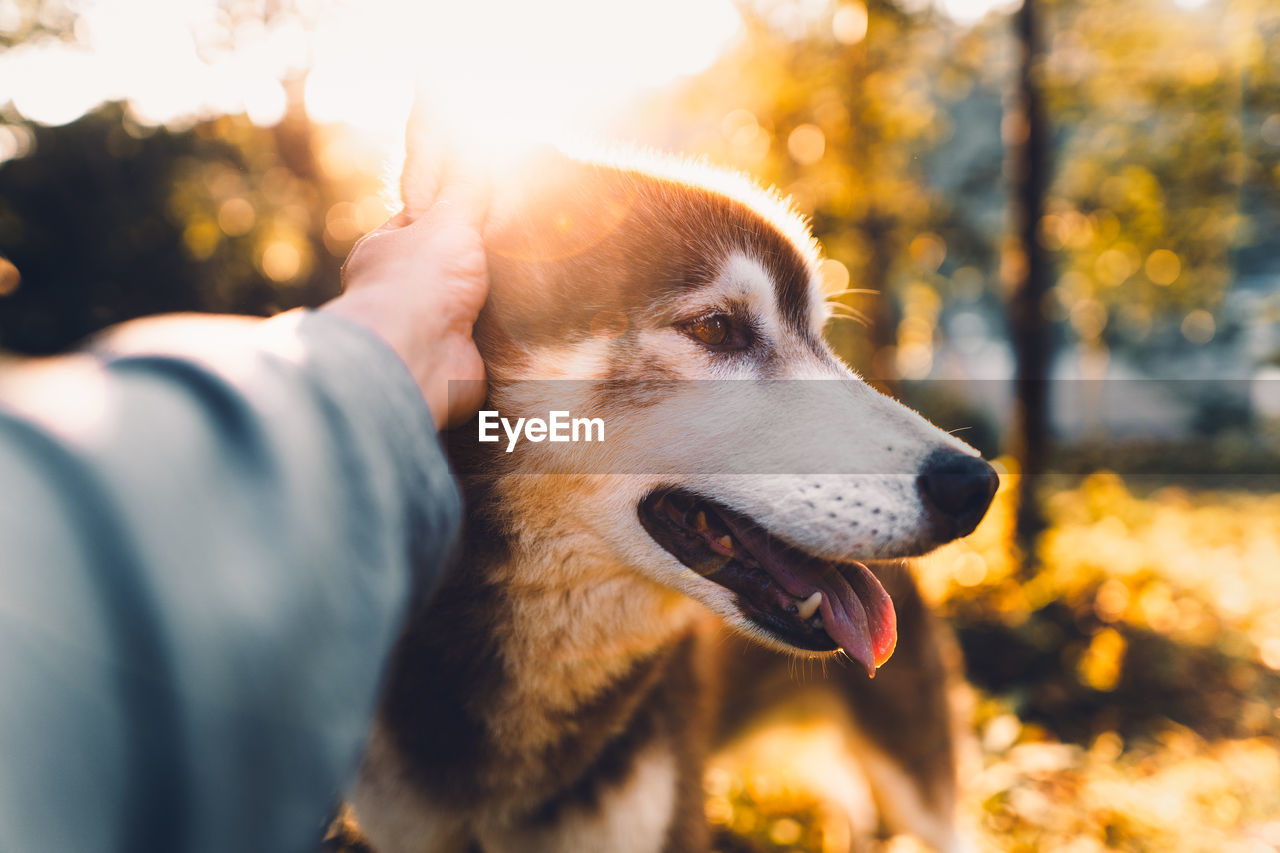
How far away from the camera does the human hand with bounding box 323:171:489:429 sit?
1.24 metres

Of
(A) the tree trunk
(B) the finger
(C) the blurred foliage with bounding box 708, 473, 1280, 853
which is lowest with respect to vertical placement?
(C) the blurred foliage with bounding box 708, 473, 1280, 853

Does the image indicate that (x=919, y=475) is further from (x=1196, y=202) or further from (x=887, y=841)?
(x=1196, y=202)

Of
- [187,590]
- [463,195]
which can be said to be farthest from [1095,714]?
[187,590]

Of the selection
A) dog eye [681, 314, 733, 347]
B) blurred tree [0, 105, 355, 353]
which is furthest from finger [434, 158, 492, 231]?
blurred tree [0, 105, 355, 353]

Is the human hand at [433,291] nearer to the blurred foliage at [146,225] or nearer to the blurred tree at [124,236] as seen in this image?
the blurred foliage at [146,225]

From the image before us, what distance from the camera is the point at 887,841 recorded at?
11.2 ft

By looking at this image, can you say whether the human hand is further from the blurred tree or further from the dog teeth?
the blurred tree

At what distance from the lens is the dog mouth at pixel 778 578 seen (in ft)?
5.36

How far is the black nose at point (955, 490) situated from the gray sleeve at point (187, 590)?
1131 millimetres

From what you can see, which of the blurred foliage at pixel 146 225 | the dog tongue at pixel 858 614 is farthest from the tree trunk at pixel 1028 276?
the blurred foliage at pixel 146 225

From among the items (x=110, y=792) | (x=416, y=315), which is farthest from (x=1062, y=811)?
(x=110, y=792)

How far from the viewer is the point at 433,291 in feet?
4.60

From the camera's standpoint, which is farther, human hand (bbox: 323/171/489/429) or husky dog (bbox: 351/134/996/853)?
husky dog (bbox: 351/134/996/853)
